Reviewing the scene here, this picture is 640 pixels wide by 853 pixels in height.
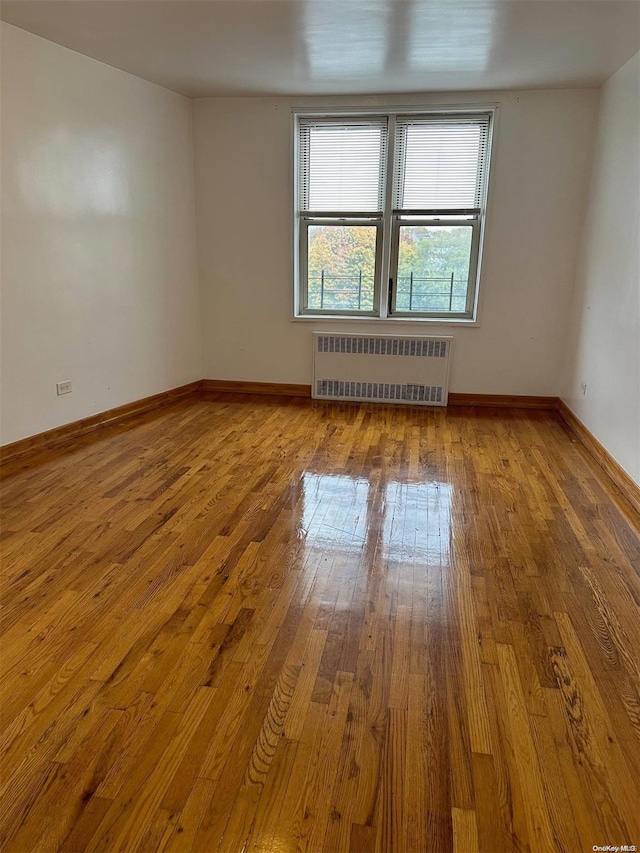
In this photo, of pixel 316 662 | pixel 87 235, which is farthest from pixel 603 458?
pixel 87 235

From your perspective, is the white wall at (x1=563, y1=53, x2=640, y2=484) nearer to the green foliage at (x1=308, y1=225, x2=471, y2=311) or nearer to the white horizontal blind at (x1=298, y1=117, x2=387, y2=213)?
the green foliage at (x1=308, y1=225, x2=471, y2=311)

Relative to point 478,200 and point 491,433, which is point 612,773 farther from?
point 478,200

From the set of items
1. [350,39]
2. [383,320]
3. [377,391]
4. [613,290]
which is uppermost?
[350,39]

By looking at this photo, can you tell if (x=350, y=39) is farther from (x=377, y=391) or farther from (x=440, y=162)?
(x=377, y=391)

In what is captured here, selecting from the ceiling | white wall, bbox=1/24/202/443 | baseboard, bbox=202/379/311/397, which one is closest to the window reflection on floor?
white wall, bbox=1/24/202/443

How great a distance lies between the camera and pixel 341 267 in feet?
17.4

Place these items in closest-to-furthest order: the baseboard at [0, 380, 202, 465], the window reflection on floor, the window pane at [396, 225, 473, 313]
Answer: the window reflection on floor → the baseboard at [0, 380, 202, 465] → the window pane at [396, 225, 473, 313]

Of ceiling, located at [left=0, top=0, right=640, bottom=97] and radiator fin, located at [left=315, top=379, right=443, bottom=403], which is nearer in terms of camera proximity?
ceiling, located at [left=0, top=0, right=640, bottom=97]

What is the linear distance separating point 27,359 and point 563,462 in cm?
364

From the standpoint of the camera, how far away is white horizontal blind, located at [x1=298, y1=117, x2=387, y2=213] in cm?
496

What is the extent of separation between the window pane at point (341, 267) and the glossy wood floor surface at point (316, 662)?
2.32m

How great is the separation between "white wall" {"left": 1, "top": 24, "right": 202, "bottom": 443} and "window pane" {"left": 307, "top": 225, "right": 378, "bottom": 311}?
46.3 inches

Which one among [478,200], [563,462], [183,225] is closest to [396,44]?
[478,200]

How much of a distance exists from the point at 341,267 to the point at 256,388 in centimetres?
143
